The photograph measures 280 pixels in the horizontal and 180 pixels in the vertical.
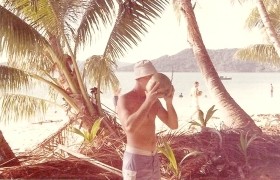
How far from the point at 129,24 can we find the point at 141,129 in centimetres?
356

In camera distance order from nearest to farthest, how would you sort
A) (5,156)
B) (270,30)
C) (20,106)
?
(5,156)
(20,106)
(270,30)

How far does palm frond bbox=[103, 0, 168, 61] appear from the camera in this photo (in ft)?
18.0

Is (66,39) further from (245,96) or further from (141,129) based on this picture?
(245,96)

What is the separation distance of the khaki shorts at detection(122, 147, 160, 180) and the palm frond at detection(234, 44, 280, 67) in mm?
12374

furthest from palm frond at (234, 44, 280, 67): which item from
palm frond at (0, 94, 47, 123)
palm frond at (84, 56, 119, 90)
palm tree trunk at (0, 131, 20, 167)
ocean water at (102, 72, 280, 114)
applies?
palm tree trunk at (0, 131, 20, 167)

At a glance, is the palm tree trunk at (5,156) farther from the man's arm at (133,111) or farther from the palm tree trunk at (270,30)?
the palm tree trunk at (270,30)

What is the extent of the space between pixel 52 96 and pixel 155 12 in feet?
10.7

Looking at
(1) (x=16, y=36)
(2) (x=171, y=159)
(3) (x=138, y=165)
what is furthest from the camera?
(1) (x=16, y=36)

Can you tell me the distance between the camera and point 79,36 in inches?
247

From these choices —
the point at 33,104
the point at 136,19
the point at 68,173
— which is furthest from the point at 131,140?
the point at 33,104

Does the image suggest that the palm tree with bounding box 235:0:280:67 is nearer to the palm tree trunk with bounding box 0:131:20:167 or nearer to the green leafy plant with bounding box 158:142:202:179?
the green leafy plant with bounding box 158:142:202:179

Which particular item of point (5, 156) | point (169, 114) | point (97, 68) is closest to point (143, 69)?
point (169, 114)

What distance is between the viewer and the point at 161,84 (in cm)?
227

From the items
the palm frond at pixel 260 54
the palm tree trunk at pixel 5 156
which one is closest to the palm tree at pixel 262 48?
the palm frond at pixel 260 54
